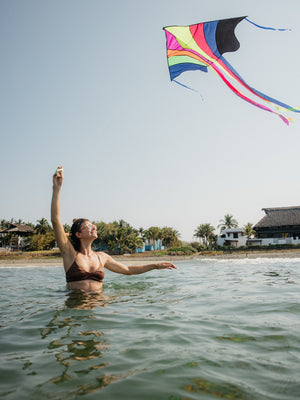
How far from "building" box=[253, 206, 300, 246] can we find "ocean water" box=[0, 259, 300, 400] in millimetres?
50350

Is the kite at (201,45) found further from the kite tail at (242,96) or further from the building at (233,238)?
the building at (233,238)

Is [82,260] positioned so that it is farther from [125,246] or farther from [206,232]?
[206,232]

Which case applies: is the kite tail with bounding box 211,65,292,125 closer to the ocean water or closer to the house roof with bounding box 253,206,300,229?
the ocean water

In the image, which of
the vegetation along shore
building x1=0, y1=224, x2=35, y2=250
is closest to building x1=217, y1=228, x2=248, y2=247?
the vegetation along shore

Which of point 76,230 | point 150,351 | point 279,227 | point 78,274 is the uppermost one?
point 279,227

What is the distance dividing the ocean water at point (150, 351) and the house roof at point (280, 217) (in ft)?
172

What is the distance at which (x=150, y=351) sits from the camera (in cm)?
243

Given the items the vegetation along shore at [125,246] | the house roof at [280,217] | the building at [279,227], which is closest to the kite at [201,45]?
the vegetation along shore at [125,246]

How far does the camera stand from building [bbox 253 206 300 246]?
50684mm

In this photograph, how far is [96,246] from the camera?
52844mm

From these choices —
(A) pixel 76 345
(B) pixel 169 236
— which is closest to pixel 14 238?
(B) pixel 169 236

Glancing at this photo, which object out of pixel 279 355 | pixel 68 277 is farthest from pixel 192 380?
pixel 68 277

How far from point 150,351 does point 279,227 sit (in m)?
55.2

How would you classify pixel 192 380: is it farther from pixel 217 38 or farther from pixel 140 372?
pixel 217 38
